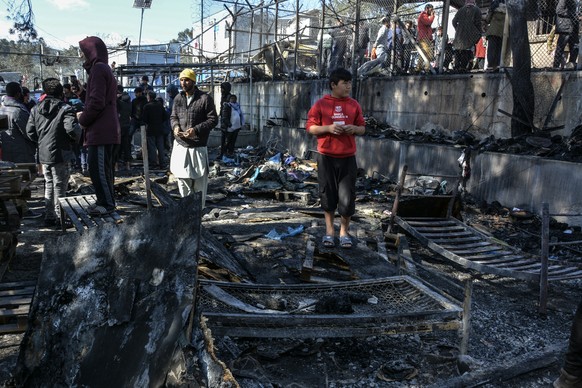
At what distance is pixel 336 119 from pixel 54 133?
3537 millimetres

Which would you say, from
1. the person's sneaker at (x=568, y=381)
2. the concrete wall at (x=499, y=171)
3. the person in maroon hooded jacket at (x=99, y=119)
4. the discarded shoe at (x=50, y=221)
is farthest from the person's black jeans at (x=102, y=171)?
the concrete wall at (x=499, y=171)

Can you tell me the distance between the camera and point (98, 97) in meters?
5.42

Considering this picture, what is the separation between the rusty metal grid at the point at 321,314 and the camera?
10.4 feet

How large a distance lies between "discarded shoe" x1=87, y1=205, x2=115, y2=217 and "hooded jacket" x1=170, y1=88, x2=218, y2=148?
124 centimetres

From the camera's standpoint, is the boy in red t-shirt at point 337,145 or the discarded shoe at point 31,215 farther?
the discarded shoe at point 31,215

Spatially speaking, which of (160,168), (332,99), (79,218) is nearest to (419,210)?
(332,99)

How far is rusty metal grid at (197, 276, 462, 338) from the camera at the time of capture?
3.18 meters

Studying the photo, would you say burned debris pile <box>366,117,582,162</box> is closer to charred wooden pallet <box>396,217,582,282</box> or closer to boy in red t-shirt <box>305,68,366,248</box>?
charred wooden pallet <box>396,217,582,282</box>

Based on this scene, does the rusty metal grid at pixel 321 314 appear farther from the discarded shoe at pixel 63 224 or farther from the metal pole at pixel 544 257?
the discarded shoe at pixel 63 224

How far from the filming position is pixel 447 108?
35.5 ft

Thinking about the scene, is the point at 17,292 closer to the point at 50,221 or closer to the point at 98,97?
the point at 98,97

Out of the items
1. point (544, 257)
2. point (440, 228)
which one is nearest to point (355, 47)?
point (440, 228)

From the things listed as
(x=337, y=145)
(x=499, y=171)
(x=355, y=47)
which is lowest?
(x=499, y=171)

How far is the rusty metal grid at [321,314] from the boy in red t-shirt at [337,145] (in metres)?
1.38
